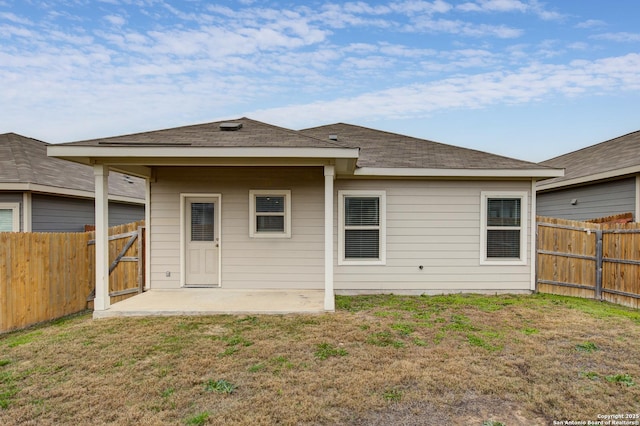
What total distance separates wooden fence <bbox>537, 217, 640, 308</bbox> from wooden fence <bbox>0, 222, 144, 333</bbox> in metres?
8.46

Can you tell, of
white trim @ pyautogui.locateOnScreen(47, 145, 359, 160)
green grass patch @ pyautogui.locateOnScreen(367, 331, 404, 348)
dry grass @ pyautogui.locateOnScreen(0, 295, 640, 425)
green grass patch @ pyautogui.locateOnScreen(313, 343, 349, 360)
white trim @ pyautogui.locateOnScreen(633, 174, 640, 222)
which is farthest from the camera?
white trim @ pyautogui.locateOnScreen(633, 174, 640, 222)

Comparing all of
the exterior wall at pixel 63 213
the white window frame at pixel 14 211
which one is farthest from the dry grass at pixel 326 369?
the exterior wall at pixel 63 213

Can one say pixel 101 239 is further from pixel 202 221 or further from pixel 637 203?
pixel 637 203

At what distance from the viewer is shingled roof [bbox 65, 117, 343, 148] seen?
5.62 metres

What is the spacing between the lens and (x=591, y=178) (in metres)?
9.08

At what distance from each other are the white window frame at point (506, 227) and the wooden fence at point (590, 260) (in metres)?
0.39

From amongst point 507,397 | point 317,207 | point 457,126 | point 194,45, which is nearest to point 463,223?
point 317,207

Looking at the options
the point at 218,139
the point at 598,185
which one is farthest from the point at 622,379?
the point at 598,185

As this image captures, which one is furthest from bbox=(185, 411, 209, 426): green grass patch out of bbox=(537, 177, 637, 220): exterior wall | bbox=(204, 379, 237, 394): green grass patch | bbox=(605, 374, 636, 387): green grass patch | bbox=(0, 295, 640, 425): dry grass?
bbox=(537, 177, 637, 220): exterior wall

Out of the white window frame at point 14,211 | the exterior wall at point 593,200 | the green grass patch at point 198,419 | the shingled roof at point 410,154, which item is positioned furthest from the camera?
the exterior wall at point 593,200

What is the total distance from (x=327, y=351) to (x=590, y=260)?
615 cm

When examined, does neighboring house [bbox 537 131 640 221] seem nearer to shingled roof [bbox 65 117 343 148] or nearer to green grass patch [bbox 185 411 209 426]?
shingled roof [bbox 65 117 343 148]

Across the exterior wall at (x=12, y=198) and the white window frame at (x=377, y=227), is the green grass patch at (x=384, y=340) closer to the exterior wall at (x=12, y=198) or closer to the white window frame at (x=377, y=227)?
the white window frame at (x=377, y=227)

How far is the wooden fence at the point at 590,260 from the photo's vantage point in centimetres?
650
